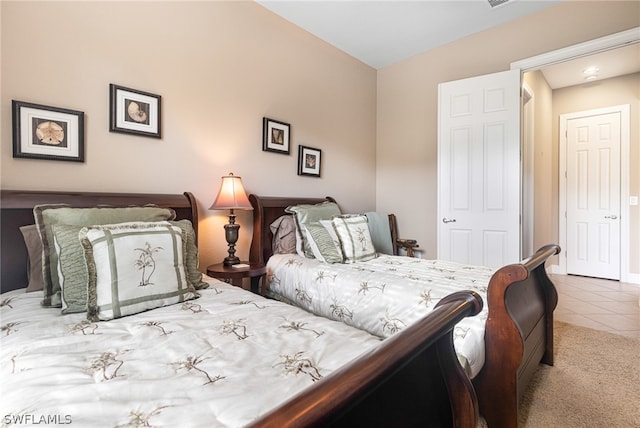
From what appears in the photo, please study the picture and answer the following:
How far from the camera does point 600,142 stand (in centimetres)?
426

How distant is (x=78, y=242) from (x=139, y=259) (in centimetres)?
26

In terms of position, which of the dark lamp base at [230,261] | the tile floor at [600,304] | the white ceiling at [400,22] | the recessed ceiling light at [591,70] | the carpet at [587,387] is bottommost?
the carpet at [587,387]

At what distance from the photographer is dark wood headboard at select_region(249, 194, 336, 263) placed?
2.52 meters

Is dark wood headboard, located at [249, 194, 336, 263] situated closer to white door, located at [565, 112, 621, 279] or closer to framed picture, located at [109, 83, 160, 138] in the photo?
framed picture, located at [109, 83, 160, 138]

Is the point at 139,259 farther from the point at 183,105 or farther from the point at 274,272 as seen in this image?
the point at 183,105

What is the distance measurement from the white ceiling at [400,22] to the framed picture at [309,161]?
1.24 m

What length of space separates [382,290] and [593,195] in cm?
449

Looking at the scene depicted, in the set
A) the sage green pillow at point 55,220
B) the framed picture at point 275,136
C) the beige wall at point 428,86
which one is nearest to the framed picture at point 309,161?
the framed picture at point 275,136

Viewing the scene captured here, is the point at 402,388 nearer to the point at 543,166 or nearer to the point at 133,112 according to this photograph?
the point at 133,112

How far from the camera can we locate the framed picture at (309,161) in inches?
121

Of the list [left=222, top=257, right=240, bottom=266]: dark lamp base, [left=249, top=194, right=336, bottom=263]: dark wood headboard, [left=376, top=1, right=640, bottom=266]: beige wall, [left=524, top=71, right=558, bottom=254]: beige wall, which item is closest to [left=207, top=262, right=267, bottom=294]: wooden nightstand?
[left=222, top=257, right=240, bottom=266]: dark lamp base

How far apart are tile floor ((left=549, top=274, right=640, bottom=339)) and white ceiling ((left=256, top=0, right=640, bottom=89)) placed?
2.55 metres

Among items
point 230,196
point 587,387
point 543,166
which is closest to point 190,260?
point 230,196

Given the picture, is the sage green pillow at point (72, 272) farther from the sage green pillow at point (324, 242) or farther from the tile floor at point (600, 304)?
the tile floor at point (600, 304)
